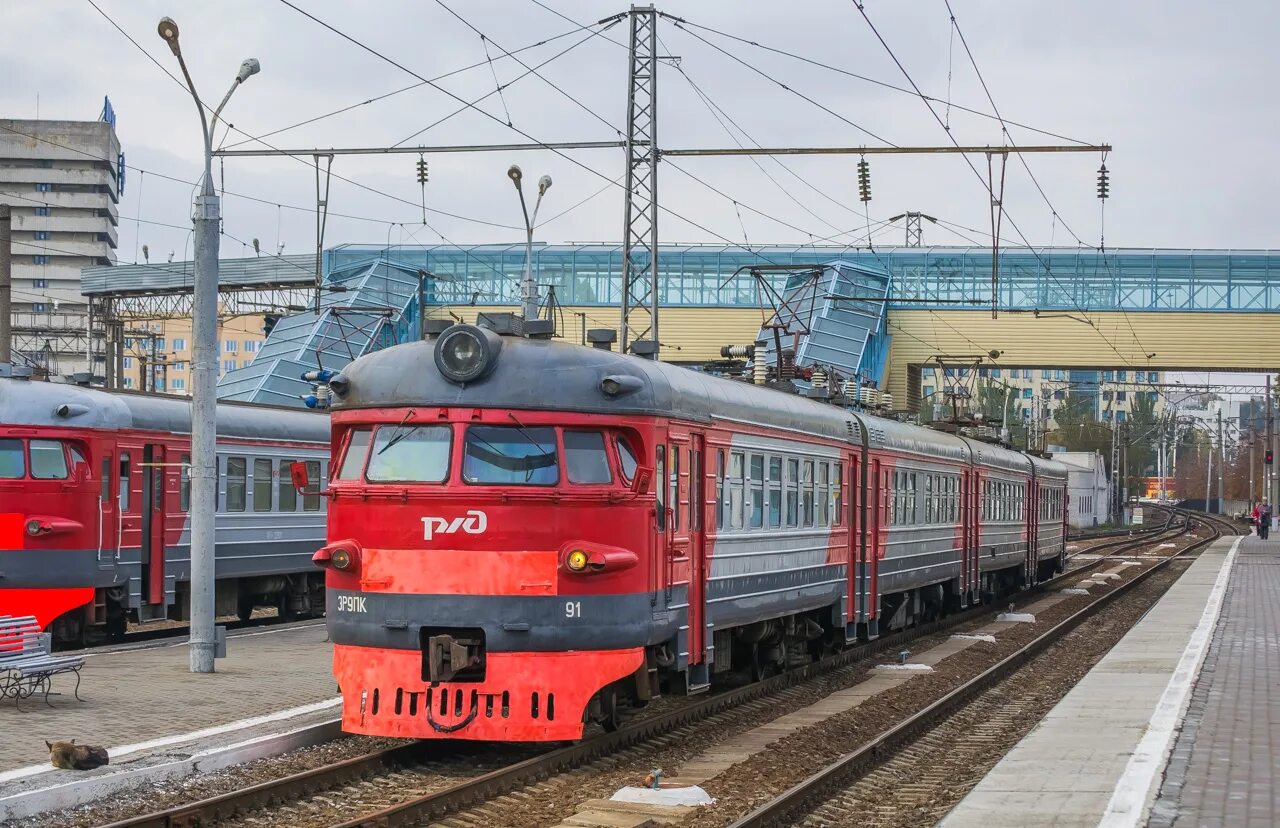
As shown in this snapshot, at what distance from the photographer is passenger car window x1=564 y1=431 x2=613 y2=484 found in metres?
12.6

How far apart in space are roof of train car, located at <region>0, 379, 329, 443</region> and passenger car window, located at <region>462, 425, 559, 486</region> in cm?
896

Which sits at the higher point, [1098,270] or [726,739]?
[1098,270]

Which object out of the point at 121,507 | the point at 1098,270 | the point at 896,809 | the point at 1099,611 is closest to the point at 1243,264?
the point at 1098,270

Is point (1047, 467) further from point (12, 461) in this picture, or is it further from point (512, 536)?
point (512, 536)

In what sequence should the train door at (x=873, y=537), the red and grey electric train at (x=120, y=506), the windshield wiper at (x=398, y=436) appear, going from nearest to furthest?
the windshield wiper at (x=398, y=436)
the red and grey electric train at (x=120, y=506)
the train door at (x=873, y=537)

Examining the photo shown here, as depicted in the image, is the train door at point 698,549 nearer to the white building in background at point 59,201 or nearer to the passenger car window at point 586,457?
the passenger car window at point 586,457

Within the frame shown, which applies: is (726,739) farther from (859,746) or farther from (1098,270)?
(1098,270)

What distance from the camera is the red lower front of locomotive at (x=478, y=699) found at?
11984mm

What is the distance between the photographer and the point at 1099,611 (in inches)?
1276

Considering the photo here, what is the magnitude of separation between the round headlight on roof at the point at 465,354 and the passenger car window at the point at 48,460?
872 centimetres

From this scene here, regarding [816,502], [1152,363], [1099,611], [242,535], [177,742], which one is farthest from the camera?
[1152,363]

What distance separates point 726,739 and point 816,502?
4694 millimetres

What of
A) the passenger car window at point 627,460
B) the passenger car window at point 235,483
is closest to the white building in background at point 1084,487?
the passenger car window at point 235,483

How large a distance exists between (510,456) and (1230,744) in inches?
228
